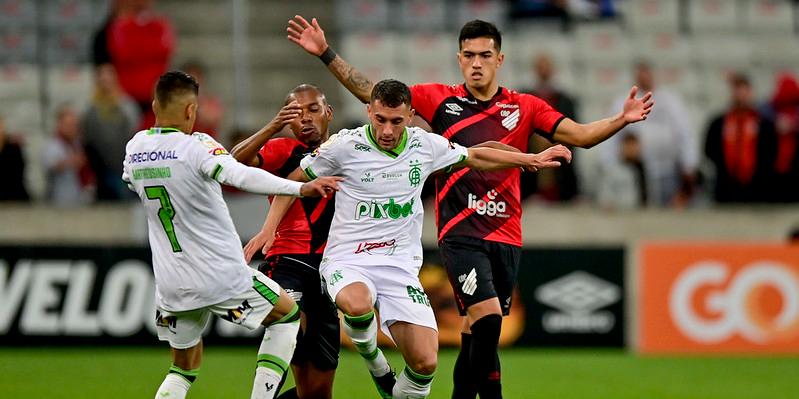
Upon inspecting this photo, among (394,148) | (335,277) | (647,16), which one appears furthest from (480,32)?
(647,16)

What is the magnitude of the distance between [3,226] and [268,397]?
7976mm

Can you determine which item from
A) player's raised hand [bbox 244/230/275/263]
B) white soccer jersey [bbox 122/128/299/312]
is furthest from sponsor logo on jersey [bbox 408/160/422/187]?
white soccer jersey [bbox 122/128/299/312]

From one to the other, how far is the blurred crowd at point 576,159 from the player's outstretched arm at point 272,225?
6.60 meters

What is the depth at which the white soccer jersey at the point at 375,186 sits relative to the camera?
8.36 metres

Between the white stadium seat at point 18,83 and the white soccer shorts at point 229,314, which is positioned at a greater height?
the white stadium seat at point 18,83

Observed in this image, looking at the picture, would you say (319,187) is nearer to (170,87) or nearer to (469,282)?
(170,87)

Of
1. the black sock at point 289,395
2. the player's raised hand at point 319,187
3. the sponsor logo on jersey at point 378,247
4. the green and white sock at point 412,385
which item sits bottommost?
the black sock at point 289,395

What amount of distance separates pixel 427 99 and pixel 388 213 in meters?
1.01

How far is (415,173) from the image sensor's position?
8.41m

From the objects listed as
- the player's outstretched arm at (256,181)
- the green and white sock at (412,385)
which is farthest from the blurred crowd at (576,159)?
the player's outstretched arm at (256,181)

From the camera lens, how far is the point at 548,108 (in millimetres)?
9094

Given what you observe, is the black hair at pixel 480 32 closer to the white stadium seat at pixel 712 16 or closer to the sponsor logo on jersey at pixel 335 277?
the sponsor logo on jersey at pixel 335 277

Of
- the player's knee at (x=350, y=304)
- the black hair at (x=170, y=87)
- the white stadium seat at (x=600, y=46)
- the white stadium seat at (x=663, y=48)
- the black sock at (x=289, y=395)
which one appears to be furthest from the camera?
the white stadium seat at (x=663, y=48)

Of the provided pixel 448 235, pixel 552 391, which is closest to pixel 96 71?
pixel 552 391
